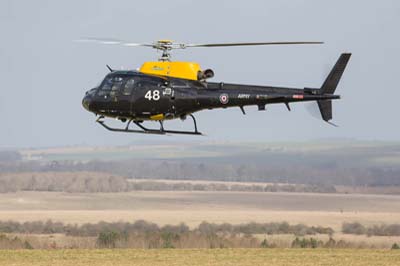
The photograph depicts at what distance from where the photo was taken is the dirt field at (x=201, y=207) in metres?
82.5

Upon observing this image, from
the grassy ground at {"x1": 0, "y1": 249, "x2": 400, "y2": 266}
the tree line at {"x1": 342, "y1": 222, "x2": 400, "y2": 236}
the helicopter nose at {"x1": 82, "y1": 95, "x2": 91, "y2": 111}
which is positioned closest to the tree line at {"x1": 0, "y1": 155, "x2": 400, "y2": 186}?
the tree line at {"x1": 342, "y1": 222, "x2": 400, "y2": 236}

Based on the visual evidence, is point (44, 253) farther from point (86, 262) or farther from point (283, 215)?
point (283, 215)

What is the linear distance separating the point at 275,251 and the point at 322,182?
3136 inches

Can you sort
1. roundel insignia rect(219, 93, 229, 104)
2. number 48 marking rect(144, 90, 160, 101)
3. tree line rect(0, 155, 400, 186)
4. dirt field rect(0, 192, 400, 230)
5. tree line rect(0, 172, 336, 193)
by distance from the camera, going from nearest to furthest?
roundel insignia rect(219, 93, 229, 104) < number 48 marking rect(144, 90, 160, 101) < dirt field rect(0, 192, 400, 230) < tree line rect(0, 172, 336, 193) < tree line rect(0, 155, 400, 186)

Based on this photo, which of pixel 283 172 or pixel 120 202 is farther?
pixel 283 172

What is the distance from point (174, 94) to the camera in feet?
117

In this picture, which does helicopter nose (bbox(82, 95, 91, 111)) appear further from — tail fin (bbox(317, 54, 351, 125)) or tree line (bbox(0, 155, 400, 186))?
tree line (bbox(0, 155, 400, 186))

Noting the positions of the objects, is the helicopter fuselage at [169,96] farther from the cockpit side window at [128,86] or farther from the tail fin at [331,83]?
the tail fin at [331,83]

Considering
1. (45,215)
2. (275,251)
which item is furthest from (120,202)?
(275,251)

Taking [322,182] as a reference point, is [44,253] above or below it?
below

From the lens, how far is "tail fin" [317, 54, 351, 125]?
3503 cm

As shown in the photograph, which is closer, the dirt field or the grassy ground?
the grassy ground

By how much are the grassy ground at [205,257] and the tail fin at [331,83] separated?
438 cm

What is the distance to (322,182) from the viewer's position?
117m
